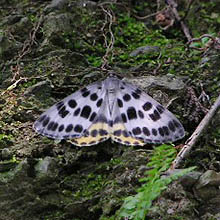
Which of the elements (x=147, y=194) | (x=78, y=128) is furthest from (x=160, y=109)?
(x=147, y=194)

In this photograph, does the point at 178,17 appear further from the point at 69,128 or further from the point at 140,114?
the point at 69,128

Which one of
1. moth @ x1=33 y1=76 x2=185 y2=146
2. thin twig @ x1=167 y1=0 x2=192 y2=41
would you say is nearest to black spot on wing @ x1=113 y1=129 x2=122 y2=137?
moth @ x1=33 y1=76 x2=185 y2=146

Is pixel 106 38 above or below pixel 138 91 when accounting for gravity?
above

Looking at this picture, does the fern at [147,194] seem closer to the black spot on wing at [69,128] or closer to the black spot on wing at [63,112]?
the black spot on wing at [69,128]

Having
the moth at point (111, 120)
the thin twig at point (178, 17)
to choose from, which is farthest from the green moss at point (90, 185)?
the thin twig at point (178, 17)

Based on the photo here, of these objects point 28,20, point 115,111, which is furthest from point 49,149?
point 28,20

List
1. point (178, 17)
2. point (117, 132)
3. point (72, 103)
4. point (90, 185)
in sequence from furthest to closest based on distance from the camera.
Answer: point (178, 17) → point (72, 103) → point (117, 132) → point (90, 185)

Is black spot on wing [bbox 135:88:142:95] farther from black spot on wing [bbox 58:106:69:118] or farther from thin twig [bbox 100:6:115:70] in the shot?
thin twig [bbox 100:6:115:70]
